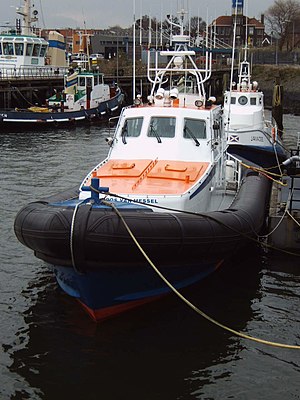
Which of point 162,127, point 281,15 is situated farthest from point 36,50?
point 281,15

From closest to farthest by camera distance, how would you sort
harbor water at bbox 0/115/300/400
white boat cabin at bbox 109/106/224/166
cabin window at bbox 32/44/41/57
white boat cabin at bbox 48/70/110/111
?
harbor water at bbox 0/115/300/400 → white boat cabin at bbox 109/106/224/166 → white boat cabin at bbox 48/70/110/111 → cabin window at bbox 32/44/41/57

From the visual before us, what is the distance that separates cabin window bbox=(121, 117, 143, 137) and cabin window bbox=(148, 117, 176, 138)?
0.82 feet

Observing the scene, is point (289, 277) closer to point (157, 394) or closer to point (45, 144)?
point (157, 394)

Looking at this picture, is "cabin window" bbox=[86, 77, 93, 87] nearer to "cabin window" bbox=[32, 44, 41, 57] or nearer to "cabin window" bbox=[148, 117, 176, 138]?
"cabin window" bbox=[32, 44, 41, 57]

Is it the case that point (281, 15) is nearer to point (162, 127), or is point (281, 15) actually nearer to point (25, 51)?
point (25, 51)

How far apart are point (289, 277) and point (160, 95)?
449 centimetres

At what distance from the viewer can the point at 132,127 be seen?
1212 centimetres

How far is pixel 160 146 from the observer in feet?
38.2

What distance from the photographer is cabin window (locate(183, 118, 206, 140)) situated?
11.8m

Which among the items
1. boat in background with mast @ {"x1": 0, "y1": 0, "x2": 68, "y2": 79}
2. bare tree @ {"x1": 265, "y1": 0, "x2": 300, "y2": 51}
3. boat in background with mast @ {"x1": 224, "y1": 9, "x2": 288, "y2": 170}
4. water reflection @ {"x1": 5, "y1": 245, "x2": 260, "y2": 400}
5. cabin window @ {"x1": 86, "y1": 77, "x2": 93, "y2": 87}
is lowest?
water reflection @ {"x1": 5, "y1": 245, "x2": 260, "y2": 400}

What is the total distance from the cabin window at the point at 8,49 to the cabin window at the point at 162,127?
3452cm

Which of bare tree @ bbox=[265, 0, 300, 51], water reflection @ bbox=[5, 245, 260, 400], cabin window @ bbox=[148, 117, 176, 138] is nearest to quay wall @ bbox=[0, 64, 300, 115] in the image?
cabin window @ bbox=[148, 117, 176, 138]

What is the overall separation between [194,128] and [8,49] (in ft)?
Result: 116

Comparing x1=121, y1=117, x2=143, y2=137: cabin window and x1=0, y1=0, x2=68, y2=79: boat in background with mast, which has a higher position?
x1=0, y1=0, x2=68, y2=79: boat in background with mast
